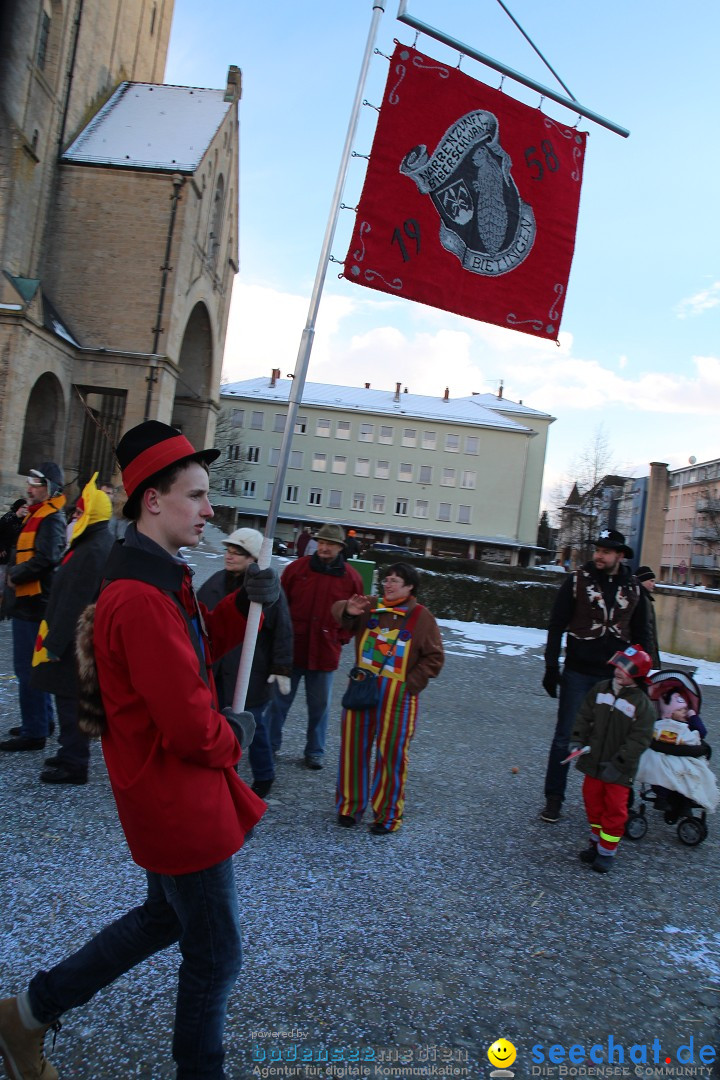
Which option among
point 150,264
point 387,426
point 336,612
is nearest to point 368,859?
point 336,612

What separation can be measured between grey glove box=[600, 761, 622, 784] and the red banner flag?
342 centimetres

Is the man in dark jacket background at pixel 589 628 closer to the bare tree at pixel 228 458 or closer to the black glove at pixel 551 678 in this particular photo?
the black glove at pixel 551 678

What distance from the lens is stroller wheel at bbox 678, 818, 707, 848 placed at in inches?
210

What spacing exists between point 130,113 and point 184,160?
4.37 m

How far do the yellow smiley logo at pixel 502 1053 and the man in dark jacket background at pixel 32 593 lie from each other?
4065 mm

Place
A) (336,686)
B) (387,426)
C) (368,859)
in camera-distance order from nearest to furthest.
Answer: (368,859)
(336,686)
(387,426)

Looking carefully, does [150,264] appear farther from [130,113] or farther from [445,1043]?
[445,1043]

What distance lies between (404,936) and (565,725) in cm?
235

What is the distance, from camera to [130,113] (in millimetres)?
29734

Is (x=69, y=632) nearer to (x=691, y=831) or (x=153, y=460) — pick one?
(x=153, y=460)

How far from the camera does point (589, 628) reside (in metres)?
5.41

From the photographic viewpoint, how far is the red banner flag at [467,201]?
5594 millimetres

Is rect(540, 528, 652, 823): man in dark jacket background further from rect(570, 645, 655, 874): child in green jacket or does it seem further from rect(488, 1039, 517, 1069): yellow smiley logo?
rect(488, 1039, 517, 1069): yellow smiley logo

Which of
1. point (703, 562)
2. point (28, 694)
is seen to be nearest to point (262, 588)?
point (28, 694)
